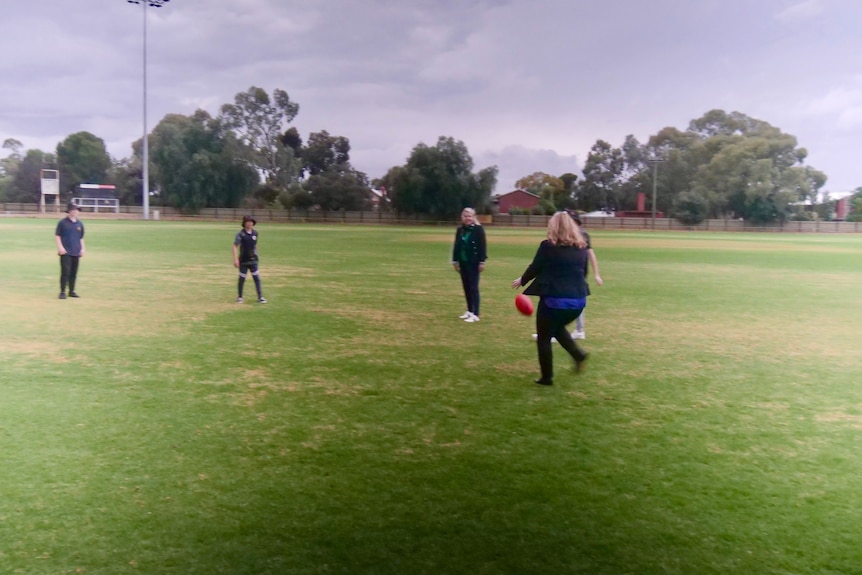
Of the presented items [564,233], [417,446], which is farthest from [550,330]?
[417,446]

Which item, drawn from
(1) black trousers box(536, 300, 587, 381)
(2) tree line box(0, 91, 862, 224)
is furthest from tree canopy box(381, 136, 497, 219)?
(1) black trousers box(536, 300, 587, 381)

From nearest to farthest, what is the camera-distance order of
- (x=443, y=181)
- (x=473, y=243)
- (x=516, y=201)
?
1. (x=473, y=243)
2. (x=516, y=201)
3. (x=443, y=181)

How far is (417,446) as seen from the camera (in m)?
5.20

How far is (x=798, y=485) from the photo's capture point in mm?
4566

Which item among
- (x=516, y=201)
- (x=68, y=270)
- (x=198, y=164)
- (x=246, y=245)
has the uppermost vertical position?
(x=198, y=164)

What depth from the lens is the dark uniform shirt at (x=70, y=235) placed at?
12930 millimetres

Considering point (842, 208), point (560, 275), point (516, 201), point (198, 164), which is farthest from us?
point (842, 208)

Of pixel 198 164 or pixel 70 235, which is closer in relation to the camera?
pixel 70 235

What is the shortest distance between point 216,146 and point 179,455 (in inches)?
3043

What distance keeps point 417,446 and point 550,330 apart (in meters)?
2.30

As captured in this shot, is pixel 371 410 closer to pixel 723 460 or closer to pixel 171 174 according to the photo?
pixel 723 460

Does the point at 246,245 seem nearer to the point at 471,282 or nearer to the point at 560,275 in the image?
the point at 471,282

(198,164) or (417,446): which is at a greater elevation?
(198,164)

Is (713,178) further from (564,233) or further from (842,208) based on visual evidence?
(564,233)
